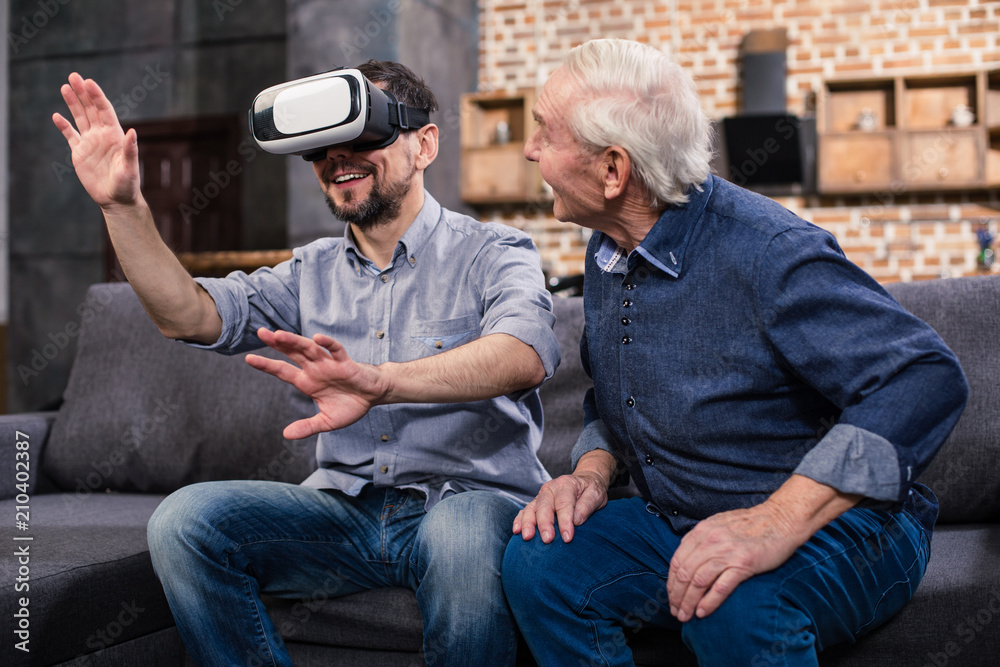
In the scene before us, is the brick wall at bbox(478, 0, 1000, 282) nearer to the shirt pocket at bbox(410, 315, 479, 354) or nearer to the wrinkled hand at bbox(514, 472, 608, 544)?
the shirt pocket at bbox(410, 315, 479, 354)

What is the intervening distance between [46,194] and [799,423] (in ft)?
19.8

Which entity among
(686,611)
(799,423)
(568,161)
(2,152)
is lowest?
(686,611)

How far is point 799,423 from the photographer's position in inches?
46.8

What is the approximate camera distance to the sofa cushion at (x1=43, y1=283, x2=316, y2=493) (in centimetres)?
197

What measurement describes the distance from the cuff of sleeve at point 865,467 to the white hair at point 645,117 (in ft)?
1.36

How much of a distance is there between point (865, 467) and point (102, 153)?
116cm

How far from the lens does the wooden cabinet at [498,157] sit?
5098 millimetres

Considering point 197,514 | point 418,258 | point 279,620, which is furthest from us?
point 418,258

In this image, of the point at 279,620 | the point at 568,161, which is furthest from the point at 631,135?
the point at 279,620

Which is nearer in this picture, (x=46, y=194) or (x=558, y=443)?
(x=558, y=443)

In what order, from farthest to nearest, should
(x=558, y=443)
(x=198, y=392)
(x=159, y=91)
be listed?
1. (x=159, y=91)
2. (x=198, y=392)
3. (x=558, y=443)

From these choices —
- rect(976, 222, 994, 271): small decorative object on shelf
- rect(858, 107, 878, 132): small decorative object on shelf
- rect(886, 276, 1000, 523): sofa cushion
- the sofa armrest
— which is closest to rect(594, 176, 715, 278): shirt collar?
rect(886, 276, 1000, 523): sofa cushion

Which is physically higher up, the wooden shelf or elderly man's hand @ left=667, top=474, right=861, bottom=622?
the wooden shelf

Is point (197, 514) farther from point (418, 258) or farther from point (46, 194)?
point (46, 194)
